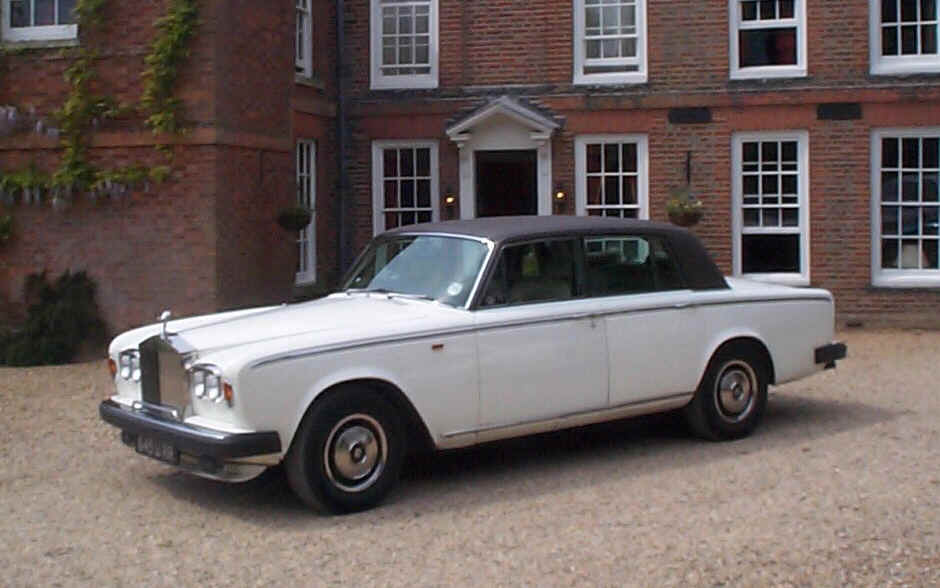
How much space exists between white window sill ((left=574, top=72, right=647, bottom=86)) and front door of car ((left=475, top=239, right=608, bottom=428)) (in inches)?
323

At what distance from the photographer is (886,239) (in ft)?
50.6

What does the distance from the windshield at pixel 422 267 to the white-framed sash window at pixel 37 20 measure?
6527 millimetres

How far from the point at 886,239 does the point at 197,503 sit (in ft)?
35.6

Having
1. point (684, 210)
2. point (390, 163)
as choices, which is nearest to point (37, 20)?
point (390, 163)

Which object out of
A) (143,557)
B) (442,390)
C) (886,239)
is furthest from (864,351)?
(143,557)

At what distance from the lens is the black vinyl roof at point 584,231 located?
7.98 m

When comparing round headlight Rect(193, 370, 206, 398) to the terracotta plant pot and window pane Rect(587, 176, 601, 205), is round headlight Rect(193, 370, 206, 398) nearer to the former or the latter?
the terracotta plant pot

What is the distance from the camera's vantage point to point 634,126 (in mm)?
15859

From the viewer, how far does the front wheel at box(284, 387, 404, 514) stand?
675 cm

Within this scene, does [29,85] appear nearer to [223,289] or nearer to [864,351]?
[223,289]

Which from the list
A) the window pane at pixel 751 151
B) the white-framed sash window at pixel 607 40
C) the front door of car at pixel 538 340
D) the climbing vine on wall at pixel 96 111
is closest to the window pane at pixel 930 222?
the window pane at pixel 751 151

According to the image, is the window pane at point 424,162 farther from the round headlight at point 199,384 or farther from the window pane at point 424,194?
the round headlight at point 199,384

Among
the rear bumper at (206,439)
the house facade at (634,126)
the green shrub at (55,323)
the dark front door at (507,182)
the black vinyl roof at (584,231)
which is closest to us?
the rear bumper at (206,439)

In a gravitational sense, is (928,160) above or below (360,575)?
above
